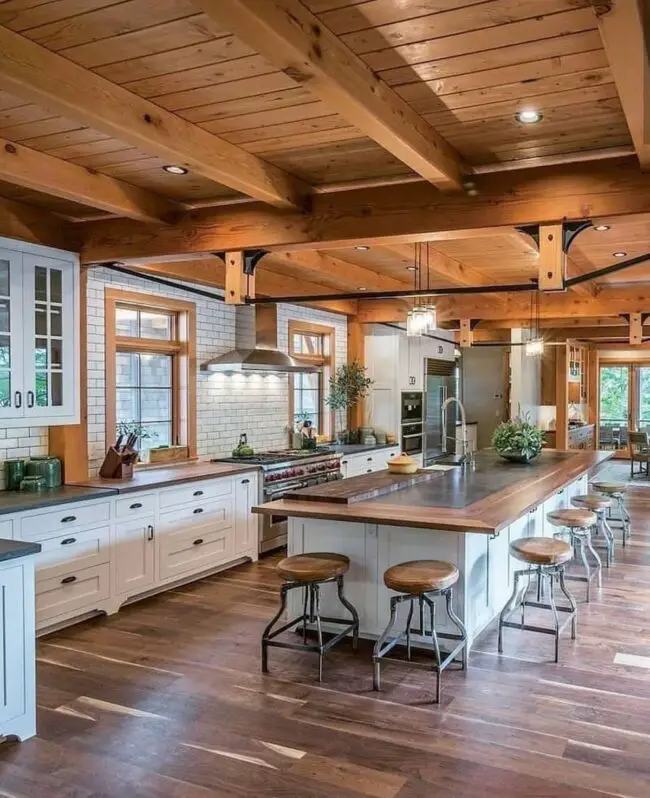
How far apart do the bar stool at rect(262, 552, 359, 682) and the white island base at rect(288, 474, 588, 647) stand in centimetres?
12

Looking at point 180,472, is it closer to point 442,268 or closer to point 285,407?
point 285,407

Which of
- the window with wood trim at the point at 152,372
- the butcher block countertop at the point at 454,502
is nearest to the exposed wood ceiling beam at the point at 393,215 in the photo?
the window with wood trim at the point at 152,372

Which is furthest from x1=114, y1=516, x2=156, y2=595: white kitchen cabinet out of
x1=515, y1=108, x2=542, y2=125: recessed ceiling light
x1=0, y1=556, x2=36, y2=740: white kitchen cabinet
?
x1=515, y1=108, x2=542, y2=125: recessed ceiling light

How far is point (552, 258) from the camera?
3582 millimetres

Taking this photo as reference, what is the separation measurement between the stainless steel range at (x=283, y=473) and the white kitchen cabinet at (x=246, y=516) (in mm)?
97

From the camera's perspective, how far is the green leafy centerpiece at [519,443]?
607 centimetres

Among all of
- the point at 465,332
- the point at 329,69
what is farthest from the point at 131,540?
the point at 465,332

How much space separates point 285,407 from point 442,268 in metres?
2.40

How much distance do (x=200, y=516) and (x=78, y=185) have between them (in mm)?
2692

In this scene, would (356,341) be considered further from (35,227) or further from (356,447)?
(35,227)

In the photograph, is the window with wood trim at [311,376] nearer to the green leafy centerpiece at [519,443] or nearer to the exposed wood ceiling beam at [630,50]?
the green leafy centerpiece at [519,443]

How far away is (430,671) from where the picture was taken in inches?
145

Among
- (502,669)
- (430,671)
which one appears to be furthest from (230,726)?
(502,669)

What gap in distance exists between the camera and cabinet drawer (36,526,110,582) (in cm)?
419
